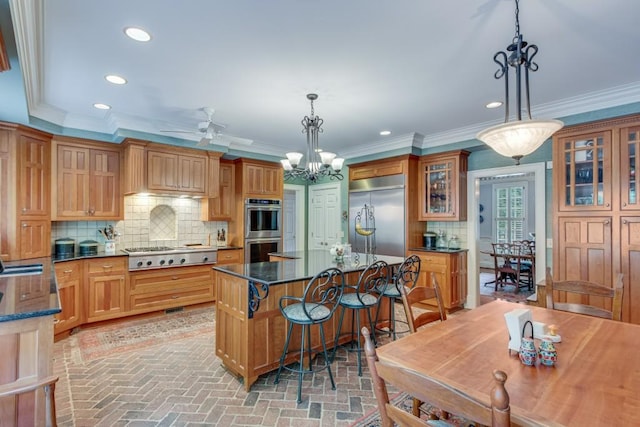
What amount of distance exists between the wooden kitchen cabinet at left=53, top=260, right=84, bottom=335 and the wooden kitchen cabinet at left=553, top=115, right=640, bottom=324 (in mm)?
5387

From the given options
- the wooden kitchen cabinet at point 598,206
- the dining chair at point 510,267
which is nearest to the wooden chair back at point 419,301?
the wooden kitchen cabinet at point 598,206

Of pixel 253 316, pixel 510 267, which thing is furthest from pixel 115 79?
pixel 510 267

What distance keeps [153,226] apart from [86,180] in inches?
43.9

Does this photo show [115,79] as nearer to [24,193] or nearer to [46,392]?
[24,193]

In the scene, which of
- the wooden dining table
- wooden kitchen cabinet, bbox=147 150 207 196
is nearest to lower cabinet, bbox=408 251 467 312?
the wooden dining table

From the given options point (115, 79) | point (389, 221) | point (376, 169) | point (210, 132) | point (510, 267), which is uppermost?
point (115, 79)

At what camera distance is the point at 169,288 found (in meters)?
4.58

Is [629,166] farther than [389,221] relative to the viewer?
No

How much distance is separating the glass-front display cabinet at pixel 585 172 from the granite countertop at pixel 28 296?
441 centimetres

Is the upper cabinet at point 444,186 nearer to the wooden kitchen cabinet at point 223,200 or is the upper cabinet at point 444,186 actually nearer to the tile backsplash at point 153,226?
the wooden kitchen cabinet at point 223,200

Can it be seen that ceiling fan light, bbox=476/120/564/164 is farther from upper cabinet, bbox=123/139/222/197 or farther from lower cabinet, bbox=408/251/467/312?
upper cabinet, bbox=123/139/222/197

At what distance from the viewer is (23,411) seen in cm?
164

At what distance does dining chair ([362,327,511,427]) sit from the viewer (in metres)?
0.81

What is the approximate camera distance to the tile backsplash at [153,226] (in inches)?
174
